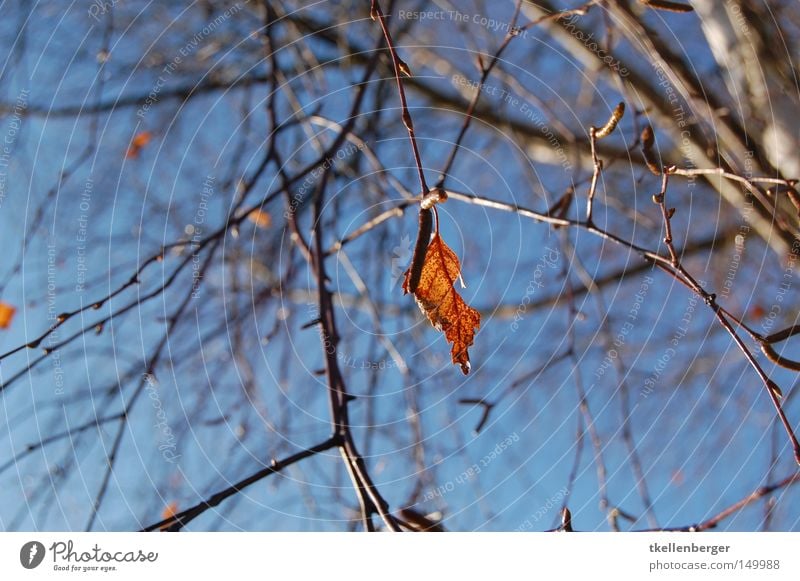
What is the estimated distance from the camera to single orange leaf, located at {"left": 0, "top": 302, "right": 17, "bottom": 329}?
0.87 meters

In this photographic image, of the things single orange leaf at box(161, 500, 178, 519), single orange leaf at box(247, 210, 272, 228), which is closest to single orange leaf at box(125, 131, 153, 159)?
single orange leaf at box(247, 210, 272, 228)

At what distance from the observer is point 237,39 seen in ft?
3.50

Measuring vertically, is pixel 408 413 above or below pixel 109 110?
below

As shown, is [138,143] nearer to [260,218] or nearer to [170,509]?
[260,218]

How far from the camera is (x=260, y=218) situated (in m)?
1.07

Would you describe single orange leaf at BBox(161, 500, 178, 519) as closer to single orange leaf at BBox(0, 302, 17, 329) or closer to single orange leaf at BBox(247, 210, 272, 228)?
single orange leaf at BBox(0, 302, 17, 329)

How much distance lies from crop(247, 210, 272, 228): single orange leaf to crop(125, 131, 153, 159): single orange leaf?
0.64 feet

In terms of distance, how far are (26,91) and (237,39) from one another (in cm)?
32

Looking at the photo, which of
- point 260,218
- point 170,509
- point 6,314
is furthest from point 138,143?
point 170,509

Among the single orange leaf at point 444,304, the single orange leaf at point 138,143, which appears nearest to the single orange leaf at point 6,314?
the single orange leaf at point 138,143
